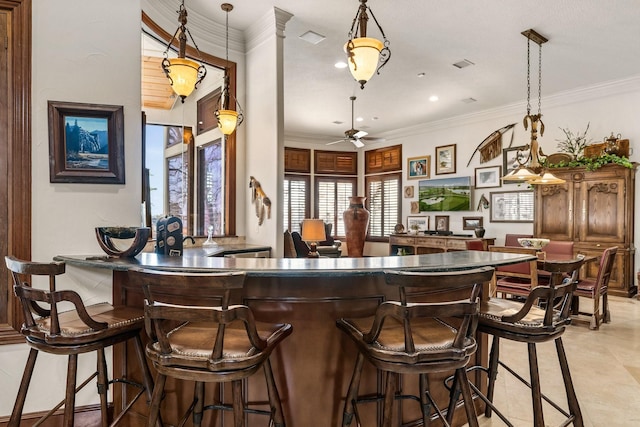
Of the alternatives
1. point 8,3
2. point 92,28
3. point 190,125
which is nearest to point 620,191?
point 190,125

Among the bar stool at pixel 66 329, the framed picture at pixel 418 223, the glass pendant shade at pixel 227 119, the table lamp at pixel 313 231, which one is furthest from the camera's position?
the framed picture at pixel 418 223

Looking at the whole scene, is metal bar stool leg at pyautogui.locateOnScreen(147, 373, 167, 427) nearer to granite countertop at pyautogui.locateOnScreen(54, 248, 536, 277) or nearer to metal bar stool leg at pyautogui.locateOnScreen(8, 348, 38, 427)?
granite countertop at pyautogui.locateOnScreen(54, 248, 536, 277)

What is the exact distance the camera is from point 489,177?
7566 millimetres

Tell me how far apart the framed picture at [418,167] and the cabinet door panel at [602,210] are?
3.28 m

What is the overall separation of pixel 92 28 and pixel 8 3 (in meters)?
0.43

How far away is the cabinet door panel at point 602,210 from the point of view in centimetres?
563

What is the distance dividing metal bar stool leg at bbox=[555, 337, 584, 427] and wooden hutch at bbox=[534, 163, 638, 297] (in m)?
4.50

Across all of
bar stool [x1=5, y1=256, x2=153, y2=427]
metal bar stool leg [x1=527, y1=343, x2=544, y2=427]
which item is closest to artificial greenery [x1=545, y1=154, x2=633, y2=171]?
metal bar stool leg [x1=527, y1=343, x2=544, y2=427]

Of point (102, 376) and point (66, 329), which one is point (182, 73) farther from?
point (102, 376)

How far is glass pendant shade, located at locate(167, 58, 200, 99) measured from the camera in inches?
103

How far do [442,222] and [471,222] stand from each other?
0.67 m

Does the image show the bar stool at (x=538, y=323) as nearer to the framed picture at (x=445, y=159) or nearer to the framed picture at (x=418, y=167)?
the framed picture at (x=445, y=159)

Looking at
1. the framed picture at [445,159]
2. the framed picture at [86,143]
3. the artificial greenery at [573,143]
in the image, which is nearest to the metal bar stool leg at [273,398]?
the framed picture at [86,143]

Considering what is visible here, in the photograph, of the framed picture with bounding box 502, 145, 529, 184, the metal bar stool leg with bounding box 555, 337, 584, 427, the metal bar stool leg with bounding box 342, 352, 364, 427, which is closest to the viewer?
the metal bar stool leg with bounding box 342, 352, 364, 427
